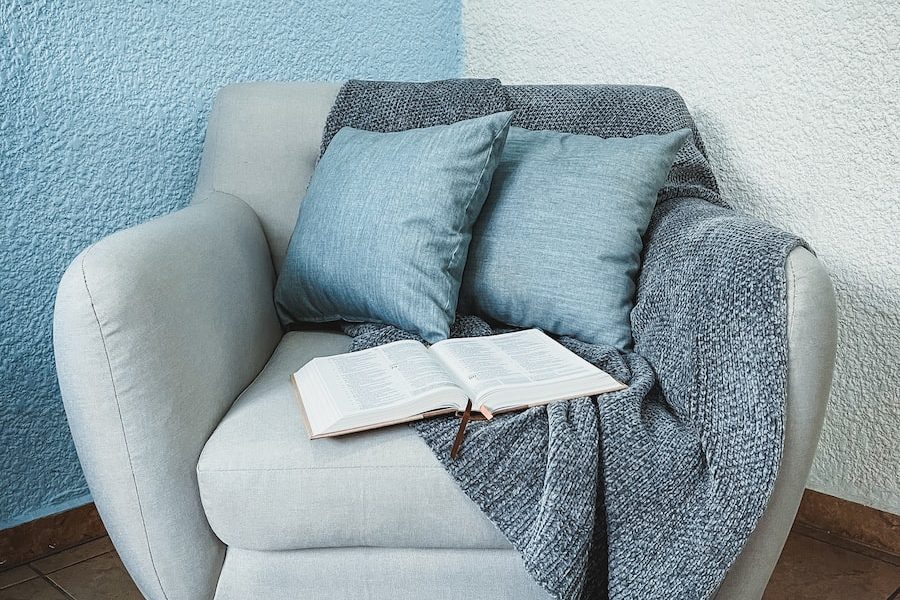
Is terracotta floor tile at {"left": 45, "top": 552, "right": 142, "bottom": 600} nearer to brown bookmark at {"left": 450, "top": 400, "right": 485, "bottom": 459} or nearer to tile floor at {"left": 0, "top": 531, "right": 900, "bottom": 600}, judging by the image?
tile floor at {"left": 0, "top": 531, "right": 900, "bottom": 600}

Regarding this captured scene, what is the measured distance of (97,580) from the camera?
4.52 feet

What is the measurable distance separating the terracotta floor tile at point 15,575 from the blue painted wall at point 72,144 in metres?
0.09

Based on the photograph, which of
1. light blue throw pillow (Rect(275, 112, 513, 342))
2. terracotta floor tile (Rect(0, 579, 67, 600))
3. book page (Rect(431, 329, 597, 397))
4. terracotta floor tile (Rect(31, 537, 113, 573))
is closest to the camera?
book page (Rect(431, 329, 597, 397))

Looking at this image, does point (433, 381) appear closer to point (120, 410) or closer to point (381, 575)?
point (381, 575)

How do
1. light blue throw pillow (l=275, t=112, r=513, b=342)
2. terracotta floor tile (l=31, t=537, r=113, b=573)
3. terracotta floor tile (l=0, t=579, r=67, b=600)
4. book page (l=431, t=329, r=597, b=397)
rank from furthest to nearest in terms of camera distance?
1. terracotta floor tile (l=31, t=537, r=113, b=573)
2. terracotta floor tile (l=0, t=579, r=67, b=600)
3. light blue throw pillow (l=275, t=112, r=513, b=342)
4. book page (l=431, t=329, r=597, b=397)

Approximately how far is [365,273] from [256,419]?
0.33 metres

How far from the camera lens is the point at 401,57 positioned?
194cm

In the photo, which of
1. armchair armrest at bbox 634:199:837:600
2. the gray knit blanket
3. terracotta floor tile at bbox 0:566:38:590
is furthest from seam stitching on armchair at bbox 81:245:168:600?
armchair armrest at bbox 634:199:837:600

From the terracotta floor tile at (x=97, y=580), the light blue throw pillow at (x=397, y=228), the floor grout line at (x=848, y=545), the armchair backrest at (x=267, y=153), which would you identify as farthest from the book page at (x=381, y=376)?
the floor grout line at (x=848, y=545)

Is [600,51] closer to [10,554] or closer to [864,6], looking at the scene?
[864,6]

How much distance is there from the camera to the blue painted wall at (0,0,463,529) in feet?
4.41

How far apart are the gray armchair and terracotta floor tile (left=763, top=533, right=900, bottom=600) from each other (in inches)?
17.7

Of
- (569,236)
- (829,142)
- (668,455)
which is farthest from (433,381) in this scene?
(829,142)

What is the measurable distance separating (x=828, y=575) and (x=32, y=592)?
1.39 meters
